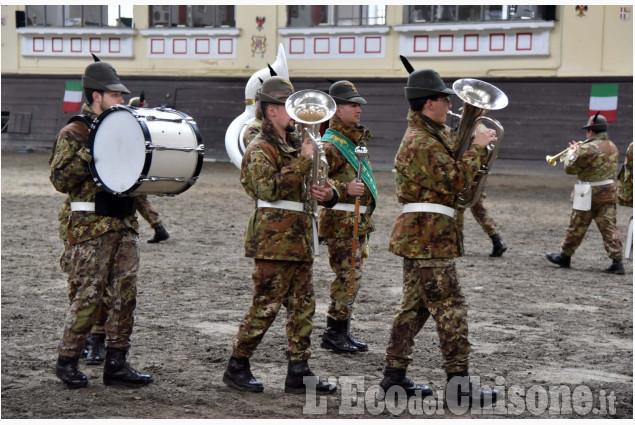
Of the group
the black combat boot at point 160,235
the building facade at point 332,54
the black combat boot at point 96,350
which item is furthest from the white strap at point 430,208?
the building facade at point 332,54

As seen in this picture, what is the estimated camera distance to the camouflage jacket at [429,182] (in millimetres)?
5547

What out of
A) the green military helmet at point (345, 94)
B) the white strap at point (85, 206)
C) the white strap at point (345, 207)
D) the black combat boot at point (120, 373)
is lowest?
the black combat boot at point (120, 373)

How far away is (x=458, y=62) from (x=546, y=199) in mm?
5299

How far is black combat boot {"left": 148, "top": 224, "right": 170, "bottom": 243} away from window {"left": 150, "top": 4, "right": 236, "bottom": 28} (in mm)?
13858

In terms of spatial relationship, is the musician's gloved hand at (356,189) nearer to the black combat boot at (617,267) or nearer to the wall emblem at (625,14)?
the black combat boot at (617,267)

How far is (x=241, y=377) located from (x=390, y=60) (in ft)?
59.6

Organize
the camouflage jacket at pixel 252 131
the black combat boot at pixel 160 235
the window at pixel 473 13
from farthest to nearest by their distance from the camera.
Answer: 1. the window at pixel 473 13
2. the black combat boot at pixel 160 235
3. the camouflage jacket at pixel 252 131

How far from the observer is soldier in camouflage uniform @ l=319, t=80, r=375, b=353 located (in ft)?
22.7

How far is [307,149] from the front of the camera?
568 centimetres

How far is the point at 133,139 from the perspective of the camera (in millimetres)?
5871

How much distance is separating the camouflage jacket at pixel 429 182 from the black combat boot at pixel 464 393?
2.33 feet

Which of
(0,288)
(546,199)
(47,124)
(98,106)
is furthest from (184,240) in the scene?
(47,124)

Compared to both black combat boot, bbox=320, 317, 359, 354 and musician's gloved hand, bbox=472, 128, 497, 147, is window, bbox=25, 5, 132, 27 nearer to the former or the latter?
black combat boot, bbox=320, 317, 359, 354

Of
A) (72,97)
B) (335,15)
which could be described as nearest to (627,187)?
(335,15)
